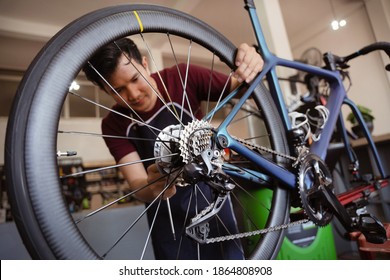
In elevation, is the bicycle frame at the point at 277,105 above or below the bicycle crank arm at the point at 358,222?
above

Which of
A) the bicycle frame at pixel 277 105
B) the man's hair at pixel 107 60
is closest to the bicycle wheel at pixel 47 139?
the man's hair at pixel 107 60

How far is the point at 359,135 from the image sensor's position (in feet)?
5.45

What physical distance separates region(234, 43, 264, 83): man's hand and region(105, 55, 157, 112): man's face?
213 millimetres

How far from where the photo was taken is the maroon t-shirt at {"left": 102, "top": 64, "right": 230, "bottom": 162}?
717mm

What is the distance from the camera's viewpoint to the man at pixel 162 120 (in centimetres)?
62

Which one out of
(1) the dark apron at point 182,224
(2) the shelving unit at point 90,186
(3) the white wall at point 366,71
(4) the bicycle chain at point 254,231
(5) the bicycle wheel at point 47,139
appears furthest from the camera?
(2) the shelving unit at point 90,186

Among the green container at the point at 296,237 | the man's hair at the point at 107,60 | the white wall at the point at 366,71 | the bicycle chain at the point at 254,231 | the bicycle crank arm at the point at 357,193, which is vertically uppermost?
the white wall at the point at 366,71

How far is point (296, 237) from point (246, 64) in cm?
81

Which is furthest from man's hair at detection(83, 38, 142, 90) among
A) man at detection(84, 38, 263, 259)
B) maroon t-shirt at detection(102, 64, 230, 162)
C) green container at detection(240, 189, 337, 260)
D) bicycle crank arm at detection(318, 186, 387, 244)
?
green container at detection(240, 189, 337, 260)

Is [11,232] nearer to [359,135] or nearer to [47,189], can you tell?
[47,189]

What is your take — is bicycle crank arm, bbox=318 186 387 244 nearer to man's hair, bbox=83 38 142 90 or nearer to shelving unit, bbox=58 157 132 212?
man's hair, bbox=83 38 142 90

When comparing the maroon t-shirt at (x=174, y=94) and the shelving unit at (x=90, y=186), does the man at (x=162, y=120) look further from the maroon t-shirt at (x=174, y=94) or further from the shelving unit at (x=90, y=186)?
the shelving unit at (x=90, y=186)

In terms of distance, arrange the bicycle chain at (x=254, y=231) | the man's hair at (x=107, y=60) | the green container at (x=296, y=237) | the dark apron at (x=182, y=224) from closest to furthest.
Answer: the bicycle chain at (x=254, y=231), the man's hair at (x=107, y=60), the dark apron at (x=182, y=224), the green container at (x=296, y=237)
